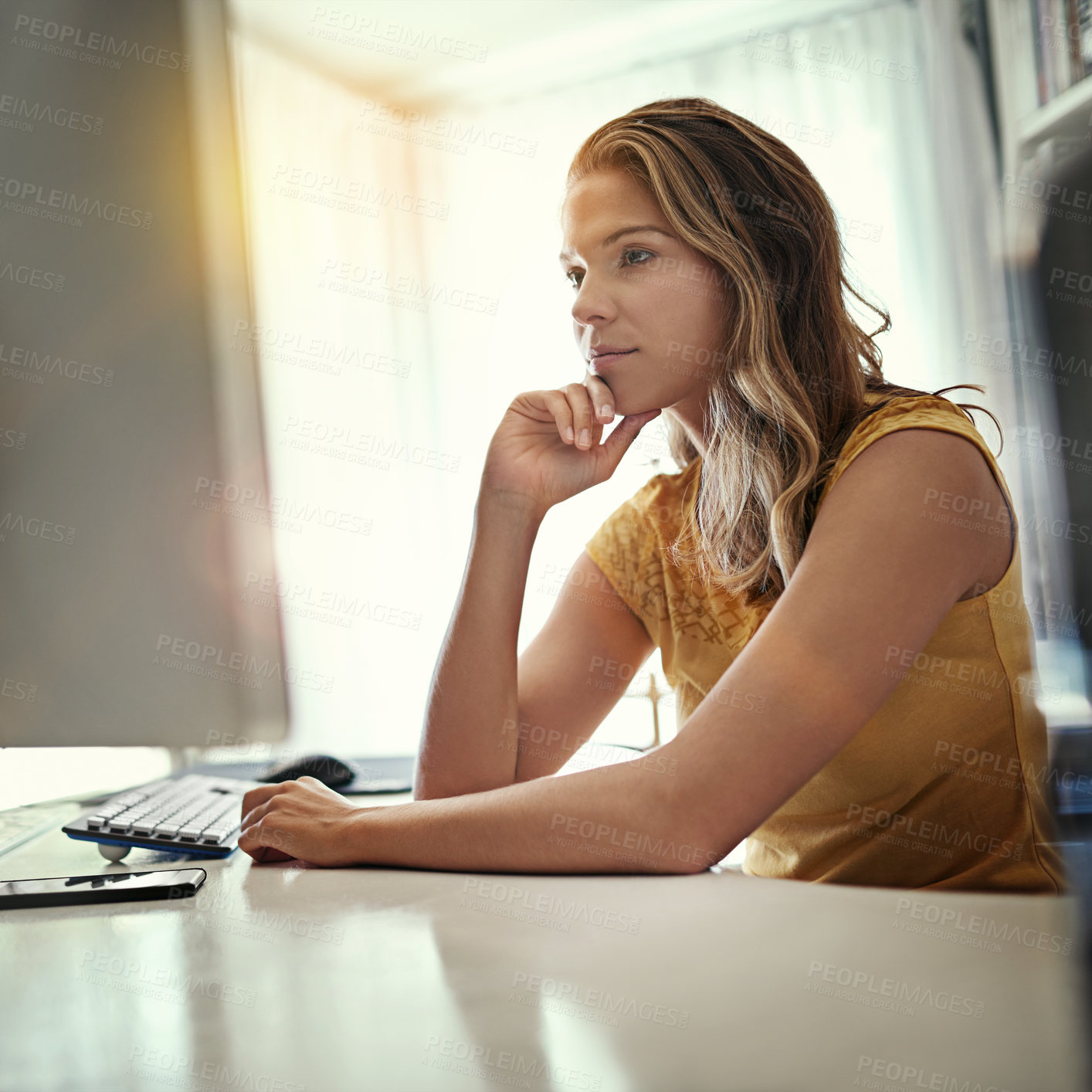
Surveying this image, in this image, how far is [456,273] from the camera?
310 centimetres

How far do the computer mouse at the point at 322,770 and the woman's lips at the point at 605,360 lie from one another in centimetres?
75

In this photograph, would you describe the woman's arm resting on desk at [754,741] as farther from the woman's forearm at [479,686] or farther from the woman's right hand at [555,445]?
the woman's right hand at [555,445]

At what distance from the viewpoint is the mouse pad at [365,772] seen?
1.43 m

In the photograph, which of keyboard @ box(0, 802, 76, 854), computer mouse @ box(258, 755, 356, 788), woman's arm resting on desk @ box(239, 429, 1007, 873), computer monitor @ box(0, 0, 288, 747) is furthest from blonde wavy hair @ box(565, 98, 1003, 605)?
computer monitor @ box(0, 0, 288, 747)

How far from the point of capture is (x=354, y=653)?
2.85m

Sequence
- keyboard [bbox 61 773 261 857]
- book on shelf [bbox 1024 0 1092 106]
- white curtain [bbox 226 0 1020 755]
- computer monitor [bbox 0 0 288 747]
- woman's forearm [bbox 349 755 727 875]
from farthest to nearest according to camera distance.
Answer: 1. white curtain [bbox 226 0 1020 755]
2. computer monitor [bbox 0 0 288 747]
3. book on shelf [bbox 1024 0 1092 106]
4. keyboard [bbox 61 773 261 857]
5. woman's forearm [bbox 349 755 727 875]

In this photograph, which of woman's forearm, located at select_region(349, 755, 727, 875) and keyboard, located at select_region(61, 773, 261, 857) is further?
keyboard, located at select_region(61, 773, 261, 857)

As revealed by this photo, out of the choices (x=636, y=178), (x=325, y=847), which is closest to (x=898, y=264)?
(x=636, y=178)

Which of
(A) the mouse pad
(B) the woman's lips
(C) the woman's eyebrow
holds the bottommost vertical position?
(A) the mouse pad

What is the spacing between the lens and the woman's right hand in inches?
46.6

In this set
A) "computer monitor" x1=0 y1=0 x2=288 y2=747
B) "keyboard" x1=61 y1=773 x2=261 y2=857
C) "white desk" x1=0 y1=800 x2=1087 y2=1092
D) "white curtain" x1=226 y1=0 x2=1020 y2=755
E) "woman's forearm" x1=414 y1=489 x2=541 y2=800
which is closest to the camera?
"white desk" x1=0 y1=800 x2=1087 y2=1092

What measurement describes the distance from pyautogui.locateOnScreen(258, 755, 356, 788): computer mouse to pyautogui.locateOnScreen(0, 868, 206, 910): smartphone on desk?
59 centimetres

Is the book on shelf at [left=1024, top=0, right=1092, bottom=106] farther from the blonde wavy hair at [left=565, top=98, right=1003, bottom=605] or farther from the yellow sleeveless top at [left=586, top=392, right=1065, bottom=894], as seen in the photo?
the yellow sleeveless top at [left=586, top=392, right=1065, bottom=894]

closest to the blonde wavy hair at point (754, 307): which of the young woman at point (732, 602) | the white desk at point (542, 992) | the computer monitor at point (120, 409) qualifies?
the young woman at point (732, 602)
